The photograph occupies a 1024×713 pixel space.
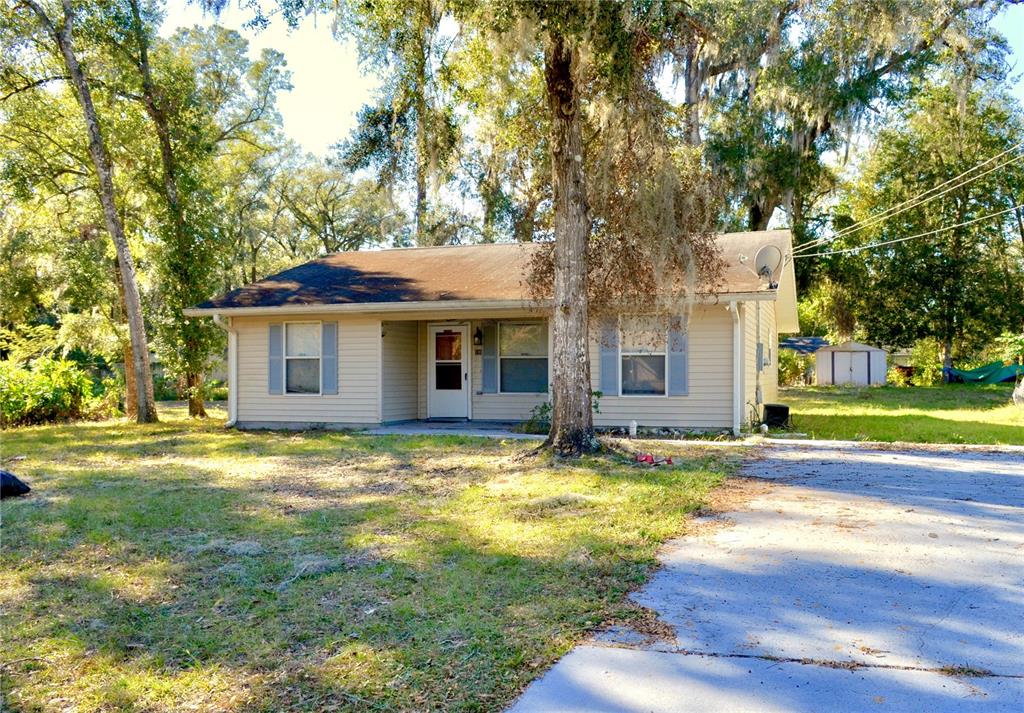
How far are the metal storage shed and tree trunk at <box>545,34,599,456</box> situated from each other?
26093mm

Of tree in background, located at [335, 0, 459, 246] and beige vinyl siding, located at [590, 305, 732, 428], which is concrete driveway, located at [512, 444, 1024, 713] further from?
tree in background, located at [335, 0, 459, 246]

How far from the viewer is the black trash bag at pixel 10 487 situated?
6.97 m

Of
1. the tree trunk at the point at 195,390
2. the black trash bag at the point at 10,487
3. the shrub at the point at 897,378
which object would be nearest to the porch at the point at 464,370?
the tree trunk at the point at 195,390

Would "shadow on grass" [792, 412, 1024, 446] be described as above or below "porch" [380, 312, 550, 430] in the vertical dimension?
below

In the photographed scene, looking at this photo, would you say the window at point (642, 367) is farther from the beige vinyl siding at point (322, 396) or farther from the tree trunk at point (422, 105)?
the beige vinyl siding at point (322, 396)

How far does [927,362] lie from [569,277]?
3338 cm

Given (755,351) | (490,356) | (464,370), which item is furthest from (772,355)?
(464,370)

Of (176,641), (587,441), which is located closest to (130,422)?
(587,441)

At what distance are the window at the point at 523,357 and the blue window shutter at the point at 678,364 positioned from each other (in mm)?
2370

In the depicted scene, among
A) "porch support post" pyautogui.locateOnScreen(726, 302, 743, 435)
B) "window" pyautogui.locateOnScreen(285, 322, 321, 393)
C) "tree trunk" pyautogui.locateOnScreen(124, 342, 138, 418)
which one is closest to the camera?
"porch support post" pyautogui.locateOnScreen(726, 302, 743, 435)

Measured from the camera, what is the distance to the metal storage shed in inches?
1237

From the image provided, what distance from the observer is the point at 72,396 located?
1642cm

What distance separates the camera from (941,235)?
29328 millimetres

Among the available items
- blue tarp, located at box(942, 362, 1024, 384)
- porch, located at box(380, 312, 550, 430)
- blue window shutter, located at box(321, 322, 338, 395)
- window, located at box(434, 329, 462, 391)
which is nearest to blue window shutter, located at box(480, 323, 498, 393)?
porch, located at box(380, 312, 550, 430)
